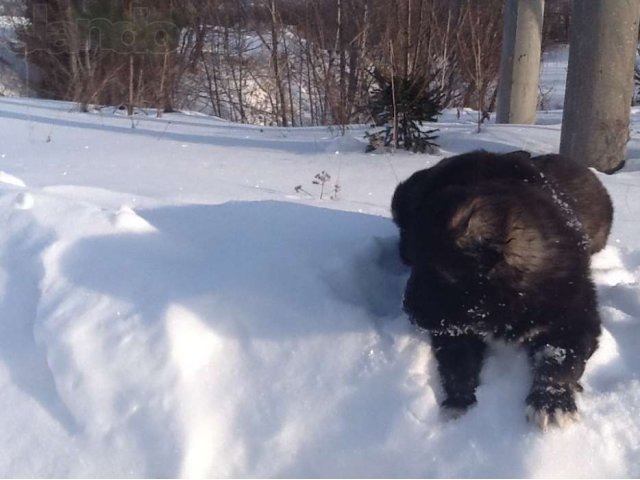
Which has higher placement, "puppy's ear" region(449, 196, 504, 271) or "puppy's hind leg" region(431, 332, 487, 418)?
"puppy's ear" region(449, 196, 504, 271)

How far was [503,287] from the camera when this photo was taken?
2.41 meters

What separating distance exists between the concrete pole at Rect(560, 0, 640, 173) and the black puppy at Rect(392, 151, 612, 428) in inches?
163

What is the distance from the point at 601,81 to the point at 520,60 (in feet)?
12.9

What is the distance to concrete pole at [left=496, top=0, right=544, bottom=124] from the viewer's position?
9.96 metres

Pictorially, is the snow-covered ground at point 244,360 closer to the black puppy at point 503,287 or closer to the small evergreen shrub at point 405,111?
the black puppy at point 503,287

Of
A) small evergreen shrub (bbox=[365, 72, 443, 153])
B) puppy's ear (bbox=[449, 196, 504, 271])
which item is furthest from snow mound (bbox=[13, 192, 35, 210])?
small evergreen shrub (bbox=[365, 72, 443, 153])

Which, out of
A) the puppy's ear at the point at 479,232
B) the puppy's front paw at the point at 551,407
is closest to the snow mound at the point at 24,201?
the puppy's ear at the point at 479,232

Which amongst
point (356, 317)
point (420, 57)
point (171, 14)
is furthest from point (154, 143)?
point (171, 14)

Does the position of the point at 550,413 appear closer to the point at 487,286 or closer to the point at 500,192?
the point at 487,286

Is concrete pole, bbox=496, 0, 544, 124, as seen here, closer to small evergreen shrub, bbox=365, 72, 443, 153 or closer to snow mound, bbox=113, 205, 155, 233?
small evergreen shrub, bbox=365, 72, 443, 153

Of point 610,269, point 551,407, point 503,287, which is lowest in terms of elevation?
point 551,407

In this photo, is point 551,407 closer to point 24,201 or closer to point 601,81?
point 24,201

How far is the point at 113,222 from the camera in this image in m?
3.16

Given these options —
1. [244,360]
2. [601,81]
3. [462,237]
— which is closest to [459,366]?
[462,237]
